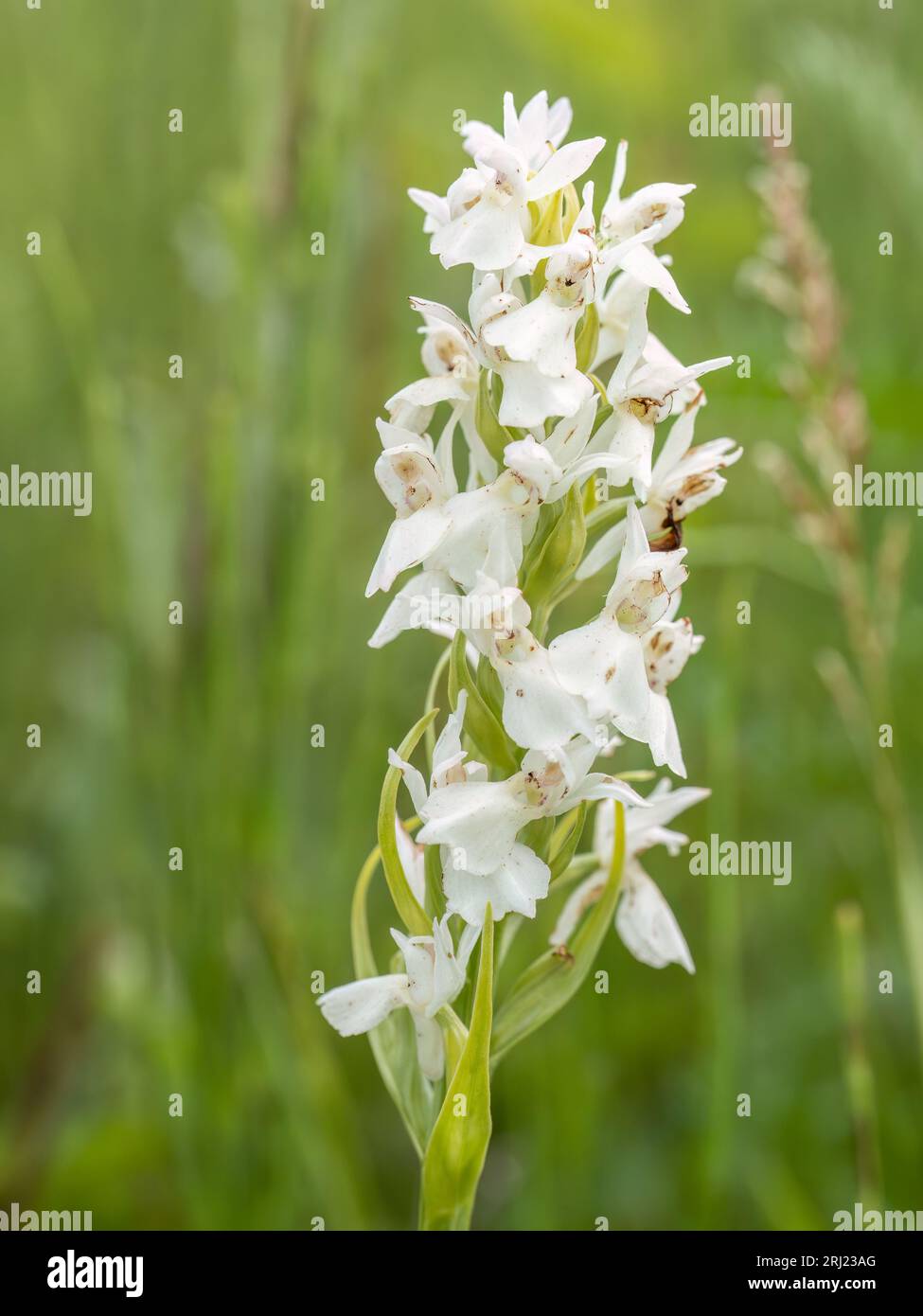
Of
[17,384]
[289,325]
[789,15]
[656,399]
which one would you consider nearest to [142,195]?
[17,384]

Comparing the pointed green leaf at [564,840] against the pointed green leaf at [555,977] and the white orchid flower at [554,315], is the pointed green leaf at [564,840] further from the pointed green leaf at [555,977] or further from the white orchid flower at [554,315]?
the white orchid flower at [554,315]

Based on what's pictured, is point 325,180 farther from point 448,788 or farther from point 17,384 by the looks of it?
point 17,384

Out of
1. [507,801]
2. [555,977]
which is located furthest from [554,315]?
[555,977]

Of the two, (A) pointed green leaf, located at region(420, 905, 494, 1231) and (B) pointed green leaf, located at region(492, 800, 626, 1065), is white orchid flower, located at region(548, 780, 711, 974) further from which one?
(A) pointed green leaf, located at region(420, 905, 494, 1231)

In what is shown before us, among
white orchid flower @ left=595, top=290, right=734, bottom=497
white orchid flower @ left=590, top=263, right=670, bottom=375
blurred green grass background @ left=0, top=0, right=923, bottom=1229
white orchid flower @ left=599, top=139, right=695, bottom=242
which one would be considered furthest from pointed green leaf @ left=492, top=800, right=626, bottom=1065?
blurred green grass background @ left=0, top=0, right=923, bottom=1229

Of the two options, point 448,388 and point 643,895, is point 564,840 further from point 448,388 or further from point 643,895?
point 448,388
